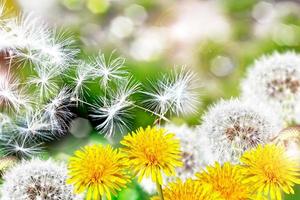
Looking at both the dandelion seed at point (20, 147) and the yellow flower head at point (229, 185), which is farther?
the dandelion seed at point (20, 147)

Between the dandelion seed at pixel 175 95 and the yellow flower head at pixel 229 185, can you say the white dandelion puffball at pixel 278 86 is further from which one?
the yellow flower head at pixel 229 185

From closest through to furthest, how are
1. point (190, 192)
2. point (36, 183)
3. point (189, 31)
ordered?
point (190, 192) < point (36, 183) < point (189, 31)

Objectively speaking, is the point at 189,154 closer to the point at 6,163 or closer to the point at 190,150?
the point at 190,150

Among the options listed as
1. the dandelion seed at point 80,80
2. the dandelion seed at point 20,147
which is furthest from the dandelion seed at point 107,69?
the dandelion seed at point 20,147

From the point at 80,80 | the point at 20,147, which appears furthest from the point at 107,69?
the point at 20,147

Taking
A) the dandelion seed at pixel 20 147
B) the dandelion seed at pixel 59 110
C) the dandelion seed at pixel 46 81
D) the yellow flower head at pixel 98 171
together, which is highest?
the dandelion seed at pixel 46 81

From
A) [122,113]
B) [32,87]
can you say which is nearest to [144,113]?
[122,113]
